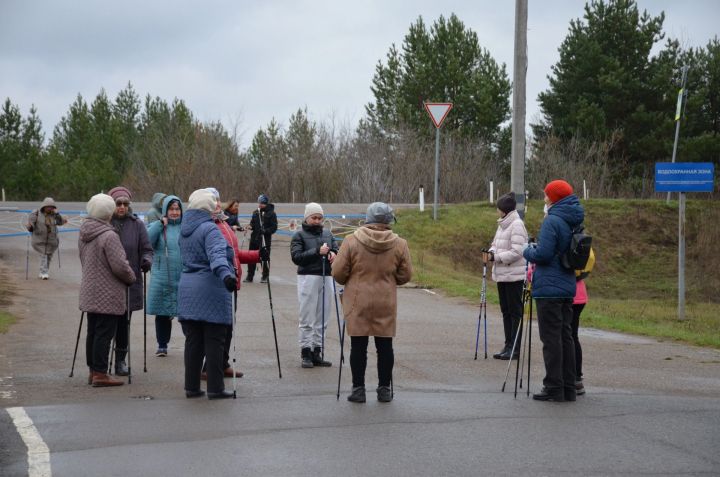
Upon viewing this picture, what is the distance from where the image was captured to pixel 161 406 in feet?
29.7

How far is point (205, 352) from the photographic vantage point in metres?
9.62

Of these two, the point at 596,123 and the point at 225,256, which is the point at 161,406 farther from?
the point at 596,123

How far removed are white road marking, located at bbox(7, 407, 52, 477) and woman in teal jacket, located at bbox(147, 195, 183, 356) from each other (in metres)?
3.06

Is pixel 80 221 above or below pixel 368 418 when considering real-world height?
above

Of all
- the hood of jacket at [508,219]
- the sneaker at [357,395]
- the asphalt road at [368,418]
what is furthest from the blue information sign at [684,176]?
the sneaker at [357,395]

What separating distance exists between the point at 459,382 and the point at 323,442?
3.34 m

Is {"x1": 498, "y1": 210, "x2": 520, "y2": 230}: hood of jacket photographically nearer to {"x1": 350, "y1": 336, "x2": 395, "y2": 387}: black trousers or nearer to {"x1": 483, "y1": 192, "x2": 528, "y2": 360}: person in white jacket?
{"x1": 483, "y1": 192, "x2": 528, "y2": 360}: person in white jacket

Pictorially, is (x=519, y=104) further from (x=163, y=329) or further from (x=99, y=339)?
(x=99, y=339)

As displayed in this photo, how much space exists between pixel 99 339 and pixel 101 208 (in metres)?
1.35

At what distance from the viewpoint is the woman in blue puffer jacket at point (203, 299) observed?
938 cm

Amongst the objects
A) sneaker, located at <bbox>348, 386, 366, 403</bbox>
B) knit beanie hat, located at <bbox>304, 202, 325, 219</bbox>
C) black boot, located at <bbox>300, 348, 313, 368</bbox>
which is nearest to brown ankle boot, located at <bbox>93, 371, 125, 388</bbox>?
black boot, located at <bbox>300, 348, 313, 368</bbox>

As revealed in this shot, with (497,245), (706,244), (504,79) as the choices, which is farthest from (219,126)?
(497,245)

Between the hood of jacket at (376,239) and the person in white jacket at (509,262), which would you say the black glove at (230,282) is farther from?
the person in white jacket at (509,262)

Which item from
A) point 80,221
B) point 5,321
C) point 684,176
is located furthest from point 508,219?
point 80,221
